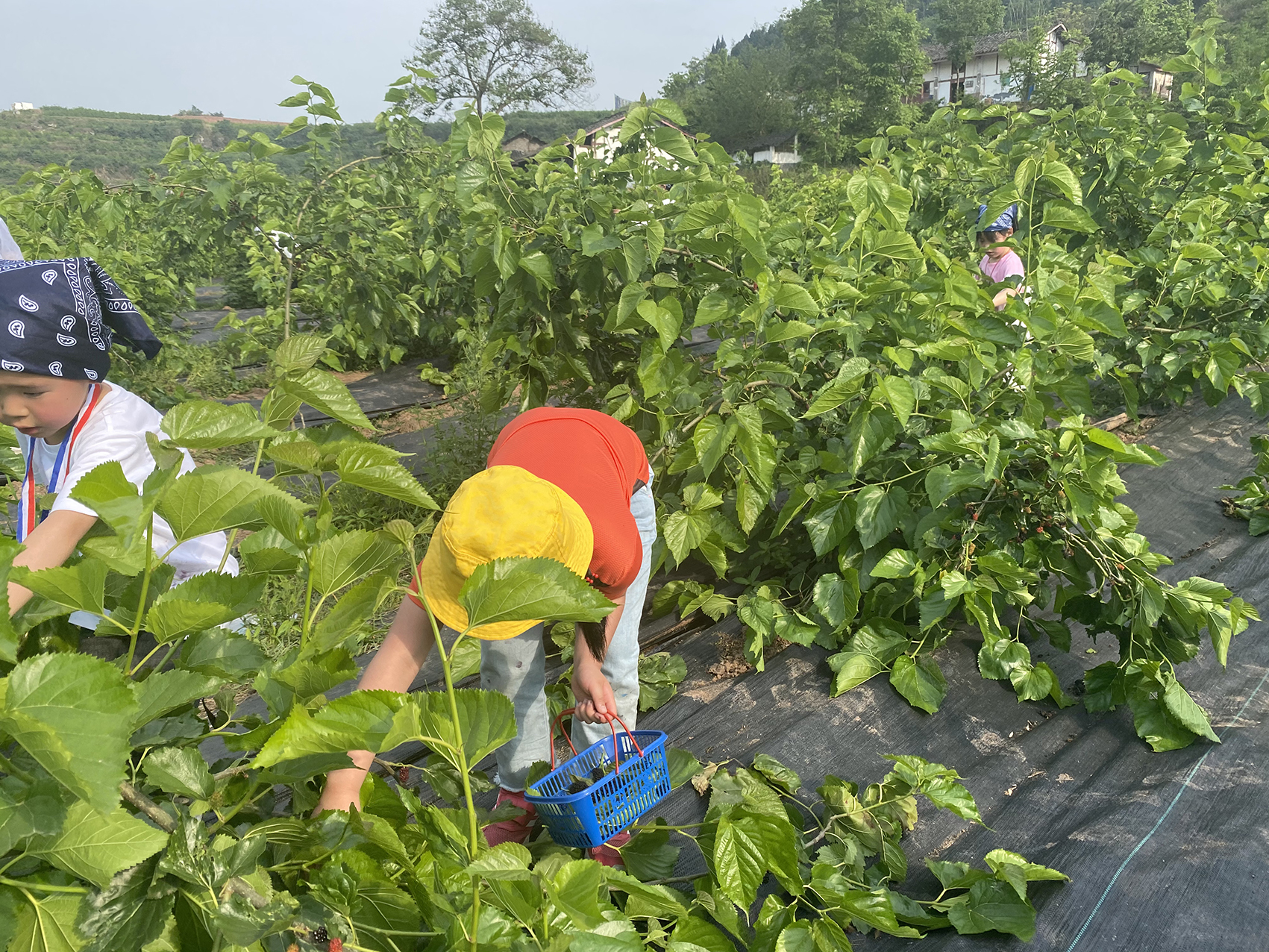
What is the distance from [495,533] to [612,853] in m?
0.87

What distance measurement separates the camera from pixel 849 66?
160 ft

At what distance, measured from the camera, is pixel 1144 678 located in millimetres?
1905

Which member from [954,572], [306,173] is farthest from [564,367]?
[306,173]

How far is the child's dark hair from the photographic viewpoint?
1.48m

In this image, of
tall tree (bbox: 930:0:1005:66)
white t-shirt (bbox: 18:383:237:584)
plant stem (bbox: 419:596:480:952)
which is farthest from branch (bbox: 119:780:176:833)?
tall tree (bbox: 930:0:1005:66)

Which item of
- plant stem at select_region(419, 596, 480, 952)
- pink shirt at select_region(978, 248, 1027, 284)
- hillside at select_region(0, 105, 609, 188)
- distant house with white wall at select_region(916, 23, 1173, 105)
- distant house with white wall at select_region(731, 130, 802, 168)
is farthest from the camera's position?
distant house with white wall at select_region(916, 23, 1173, 105)

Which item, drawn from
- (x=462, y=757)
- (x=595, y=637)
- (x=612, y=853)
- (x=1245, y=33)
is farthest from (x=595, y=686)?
(x=1245, y=33)

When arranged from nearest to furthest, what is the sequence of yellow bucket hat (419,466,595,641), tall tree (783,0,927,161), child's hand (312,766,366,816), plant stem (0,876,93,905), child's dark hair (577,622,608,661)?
1. plant stem (0,876,93,905)
2. child's hand (312,766,366,816)
3. yellow bucket hat (419,466,595,641)
4. child's dark hair (577,622,608,661)
5. tall tree (783,0,927,161)

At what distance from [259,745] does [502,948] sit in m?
0.30

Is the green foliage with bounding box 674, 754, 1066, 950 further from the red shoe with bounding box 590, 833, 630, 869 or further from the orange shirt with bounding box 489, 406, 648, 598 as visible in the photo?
the orange shirt with bounding box 489, 406, 648, 598

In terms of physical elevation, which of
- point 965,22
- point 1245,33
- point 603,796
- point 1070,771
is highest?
point 965,22

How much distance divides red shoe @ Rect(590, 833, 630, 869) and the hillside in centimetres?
2274

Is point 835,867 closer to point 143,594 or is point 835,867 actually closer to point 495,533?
point 495,533

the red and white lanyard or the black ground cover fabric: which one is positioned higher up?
the red and white lanyard
